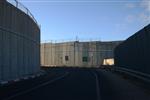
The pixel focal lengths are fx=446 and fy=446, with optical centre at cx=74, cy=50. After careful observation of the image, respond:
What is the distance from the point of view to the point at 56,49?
114m

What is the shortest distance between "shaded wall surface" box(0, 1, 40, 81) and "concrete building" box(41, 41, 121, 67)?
5981 cm

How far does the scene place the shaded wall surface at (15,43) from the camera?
111 feet

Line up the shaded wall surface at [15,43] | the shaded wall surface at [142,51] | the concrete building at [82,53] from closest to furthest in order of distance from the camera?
the shaded wall surface at [142,51] < the shaded wall surface at [15,43] < the concrete building at [82,53]

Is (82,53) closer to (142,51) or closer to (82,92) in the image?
(142,51)

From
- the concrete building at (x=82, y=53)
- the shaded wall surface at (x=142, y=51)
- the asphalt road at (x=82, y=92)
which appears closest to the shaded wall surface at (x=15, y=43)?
the asphalt road at (x=82, y=92)

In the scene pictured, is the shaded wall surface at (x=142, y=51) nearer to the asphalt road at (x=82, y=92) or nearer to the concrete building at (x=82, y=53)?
the asphalt road at (x=82, y=92)

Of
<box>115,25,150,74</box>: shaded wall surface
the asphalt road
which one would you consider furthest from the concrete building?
the asphalt road

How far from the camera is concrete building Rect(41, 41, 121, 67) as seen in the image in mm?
108875

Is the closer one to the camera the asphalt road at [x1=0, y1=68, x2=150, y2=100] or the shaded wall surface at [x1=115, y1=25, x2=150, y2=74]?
the asphalt road at [x1=0, y1=68, x2=150, y2=100]

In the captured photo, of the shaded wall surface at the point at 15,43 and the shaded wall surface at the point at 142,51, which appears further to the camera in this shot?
the shaded wall surface at the point at 15,43

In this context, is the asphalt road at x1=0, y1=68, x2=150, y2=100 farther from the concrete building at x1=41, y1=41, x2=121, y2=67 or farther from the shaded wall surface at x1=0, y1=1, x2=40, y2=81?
the concrete building at x1=41, y1=41, x2=121, y2=67

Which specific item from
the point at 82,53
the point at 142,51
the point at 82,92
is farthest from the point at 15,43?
the point at 82,53

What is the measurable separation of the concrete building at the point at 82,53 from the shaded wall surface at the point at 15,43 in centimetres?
5981

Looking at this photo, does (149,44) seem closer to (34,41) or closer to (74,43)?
(34,41)
